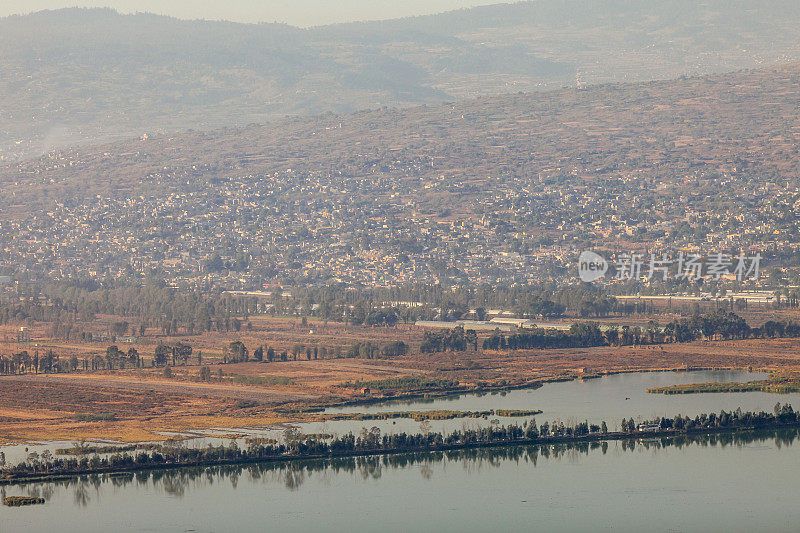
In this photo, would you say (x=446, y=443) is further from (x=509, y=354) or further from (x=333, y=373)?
(x=509, y=354)

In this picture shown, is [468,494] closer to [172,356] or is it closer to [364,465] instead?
[364,465]

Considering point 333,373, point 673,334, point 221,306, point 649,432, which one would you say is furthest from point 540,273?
point 649,432

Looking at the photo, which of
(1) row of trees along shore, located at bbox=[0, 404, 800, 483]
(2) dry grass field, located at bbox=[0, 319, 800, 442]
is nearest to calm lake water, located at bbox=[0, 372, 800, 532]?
(1) row of trees along shore, located at bbox=[0, 404, 800, 483]

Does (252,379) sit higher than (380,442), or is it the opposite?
(252,379)

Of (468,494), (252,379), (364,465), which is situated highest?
(252,379)

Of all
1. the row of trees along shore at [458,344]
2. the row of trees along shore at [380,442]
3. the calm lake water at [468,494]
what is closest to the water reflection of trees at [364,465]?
the calm lake water at [468,494]

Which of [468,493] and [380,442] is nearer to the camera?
[468,493]

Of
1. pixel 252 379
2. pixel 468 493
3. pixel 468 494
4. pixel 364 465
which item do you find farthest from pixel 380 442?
pixel 252 379
